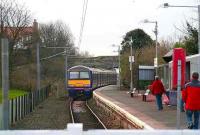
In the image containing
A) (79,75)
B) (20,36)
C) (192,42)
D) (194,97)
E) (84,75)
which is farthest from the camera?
(20,36)

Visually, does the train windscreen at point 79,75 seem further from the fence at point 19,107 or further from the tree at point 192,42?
the fence at point 19,107

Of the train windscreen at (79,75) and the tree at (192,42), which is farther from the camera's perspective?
the train windscreen at (79,75)

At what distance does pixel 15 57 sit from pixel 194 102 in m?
45.8

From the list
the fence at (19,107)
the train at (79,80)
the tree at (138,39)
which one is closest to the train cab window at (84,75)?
the train at (79,80)

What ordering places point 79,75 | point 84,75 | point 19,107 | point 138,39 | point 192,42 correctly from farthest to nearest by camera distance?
point 138,39
point 79,75
point 84,75
point 192,42
point 19,107

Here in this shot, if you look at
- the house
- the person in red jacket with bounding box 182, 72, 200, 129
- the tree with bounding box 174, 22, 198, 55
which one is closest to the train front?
the tree with bounding box 174, 22, 198, 55

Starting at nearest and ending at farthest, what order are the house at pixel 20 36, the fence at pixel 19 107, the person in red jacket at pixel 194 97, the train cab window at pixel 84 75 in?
1. the person in red jacket at pixel 194 97
2. the fence at pixel 19 107
3. the train cab window at pixel 84 75
4. the house at pixel 20 36

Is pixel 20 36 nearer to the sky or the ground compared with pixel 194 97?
nearer to the sky

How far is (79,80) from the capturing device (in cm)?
4969

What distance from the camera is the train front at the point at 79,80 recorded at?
4938 centimetres

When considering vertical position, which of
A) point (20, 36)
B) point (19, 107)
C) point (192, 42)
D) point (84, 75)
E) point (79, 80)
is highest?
point (20, 36)

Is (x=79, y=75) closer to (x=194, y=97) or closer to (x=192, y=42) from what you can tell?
(x=192, y=42)

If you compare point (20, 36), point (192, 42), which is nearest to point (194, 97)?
point (192, 42)

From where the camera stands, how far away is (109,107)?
96.9ft
